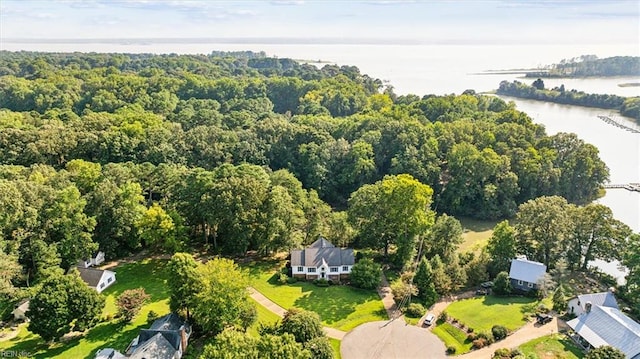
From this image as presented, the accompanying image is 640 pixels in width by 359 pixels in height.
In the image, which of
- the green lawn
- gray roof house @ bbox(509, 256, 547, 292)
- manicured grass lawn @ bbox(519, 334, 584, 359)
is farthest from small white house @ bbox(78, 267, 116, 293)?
gray roof house @ bbox(509, 256, 547, 292)

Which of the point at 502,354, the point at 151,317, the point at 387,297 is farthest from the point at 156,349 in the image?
the point at 502,354

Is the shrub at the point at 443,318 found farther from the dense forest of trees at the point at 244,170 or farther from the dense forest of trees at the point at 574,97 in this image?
the dense forest of trees at the point at 574,97

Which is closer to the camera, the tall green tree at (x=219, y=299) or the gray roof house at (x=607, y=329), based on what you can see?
the gray roof house at (x=607, y=329)

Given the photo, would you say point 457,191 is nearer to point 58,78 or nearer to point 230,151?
point 230,151

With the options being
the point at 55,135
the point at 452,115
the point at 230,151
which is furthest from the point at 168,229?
the point at 452,115

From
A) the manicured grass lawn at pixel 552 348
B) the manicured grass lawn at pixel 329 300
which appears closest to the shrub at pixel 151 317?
the manicured grass lawn at pixel 329 300

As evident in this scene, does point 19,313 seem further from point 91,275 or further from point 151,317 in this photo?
point 151,317

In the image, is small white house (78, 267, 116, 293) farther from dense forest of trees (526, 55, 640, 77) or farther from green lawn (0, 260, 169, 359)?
dense forest of trees (526, 55, 640, 77)
